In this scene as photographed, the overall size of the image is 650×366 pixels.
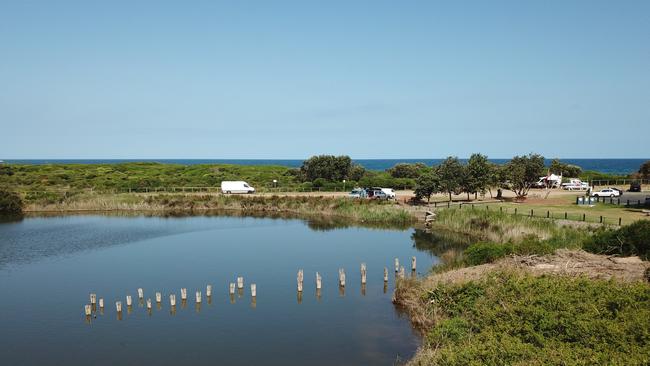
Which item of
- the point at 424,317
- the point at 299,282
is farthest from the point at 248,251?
the point at 424,317

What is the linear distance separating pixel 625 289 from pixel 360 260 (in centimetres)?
2127

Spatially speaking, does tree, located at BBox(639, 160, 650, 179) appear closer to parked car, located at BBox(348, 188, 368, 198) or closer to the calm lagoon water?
parked car, located at BBox(348, 188, 368, 198)

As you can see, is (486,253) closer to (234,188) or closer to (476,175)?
(476,175)

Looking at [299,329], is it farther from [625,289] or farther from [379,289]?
[625,289]

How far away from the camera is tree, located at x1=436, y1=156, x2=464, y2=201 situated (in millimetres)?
65375

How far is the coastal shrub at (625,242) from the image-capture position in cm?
2894

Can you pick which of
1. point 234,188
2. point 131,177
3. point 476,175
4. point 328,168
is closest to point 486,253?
point 476,175

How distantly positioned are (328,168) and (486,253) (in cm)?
6289

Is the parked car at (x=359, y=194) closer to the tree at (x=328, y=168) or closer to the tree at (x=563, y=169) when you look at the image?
the tree at (x=328, y=168)

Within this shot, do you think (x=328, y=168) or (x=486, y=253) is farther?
(x=328, y=168)

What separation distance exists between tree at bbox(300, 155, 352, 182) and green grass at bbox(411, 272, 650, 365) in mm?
67993

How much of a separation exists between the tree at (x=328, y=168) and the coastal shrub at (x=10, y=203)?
148 feet

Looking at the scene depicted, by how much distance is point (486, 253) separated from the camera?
30516 mm

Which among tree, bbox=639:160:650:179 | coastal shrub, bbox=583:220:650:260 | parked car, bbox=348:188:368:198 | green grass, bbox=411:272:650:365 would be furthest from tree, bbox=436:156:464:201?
green grass, bbox=411:272:650:365
